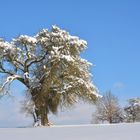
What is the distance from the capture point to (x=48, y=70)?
117ft

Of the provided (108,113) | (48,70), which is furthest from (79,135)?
(108,113)

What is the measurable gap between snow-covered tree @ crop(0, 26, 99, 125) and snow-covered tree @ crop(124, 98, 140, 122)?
2940cm

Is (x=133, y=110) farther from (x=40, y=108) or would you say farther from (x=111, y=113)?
(x=40, y=108)

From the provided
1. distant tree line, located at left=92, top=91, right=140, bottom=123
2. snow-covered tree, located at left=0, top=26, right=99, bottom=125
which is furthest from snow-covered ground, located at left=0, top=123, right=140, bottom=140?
distant tree line, located at left=92, top=91, right=140, bottom=123

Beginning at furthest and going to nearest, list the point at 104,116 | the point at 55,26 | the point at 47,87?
the point at 104,116 → the point at 55,26 → the point at 47,87

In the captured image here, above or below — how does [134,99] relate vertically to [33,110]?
above

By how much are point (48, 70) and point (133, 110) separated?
35.3m

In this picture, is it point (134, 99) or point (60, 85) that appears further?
point (134, 99)

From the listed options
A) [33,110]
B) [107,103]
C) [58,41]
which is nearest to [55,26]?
[58,41]

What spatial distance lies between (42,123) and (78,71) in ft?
19.3

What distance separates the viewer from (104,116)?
194ft

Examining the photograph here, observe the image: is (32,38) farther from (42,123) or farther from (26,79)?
(42,123)

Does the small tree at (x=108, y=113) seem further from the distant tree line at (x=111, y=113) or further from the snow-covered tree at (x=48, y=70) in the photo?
the snow-covered tree at (x=48, y=70)

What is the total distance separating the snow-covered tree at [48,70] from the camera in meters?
35.8
